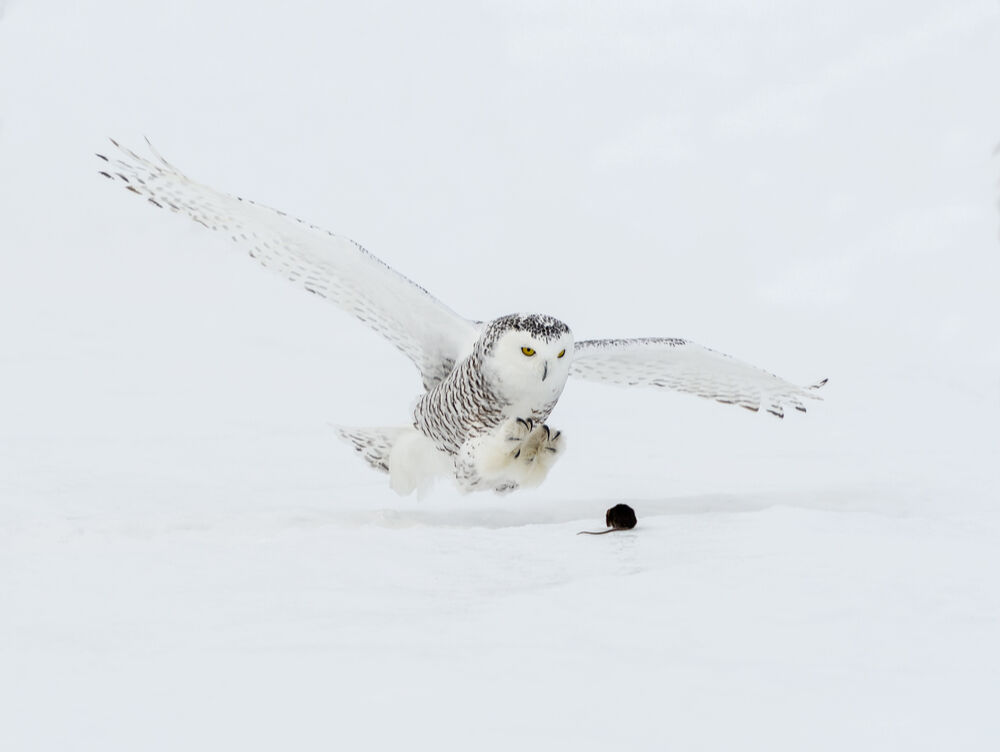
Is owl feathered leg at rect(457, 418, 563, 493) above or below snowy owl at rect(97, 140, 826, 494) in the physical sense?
below

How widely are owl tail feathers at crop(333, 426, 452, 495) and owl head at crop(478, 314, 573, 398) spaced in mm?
666

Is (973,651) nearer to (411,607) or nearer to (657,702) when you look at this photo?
(657,702)

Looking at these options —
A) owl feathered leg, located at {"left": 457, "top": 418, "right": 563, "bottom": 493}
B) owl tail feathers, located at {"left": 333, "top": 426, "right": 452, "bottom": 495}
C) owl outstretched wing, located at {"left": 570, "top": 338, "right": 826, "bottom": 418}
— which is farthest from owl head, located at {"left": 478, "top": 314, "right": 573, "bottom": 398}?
owl tail feathers, located at {"left": 333, "top": 426, "right": 452, "bottom": 495}

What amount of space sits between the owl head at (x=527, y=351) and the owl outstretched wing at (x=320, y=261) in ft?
1.34

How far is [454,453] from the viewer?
14.6 feet

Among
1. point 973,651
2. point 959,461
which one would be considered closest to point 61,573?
point 973,651

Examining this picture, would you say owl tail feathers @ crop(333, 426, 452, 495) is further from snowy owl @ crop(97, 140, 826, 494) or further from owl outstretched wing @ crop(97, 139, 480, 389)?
owl outstretched wing @ crop(97, 139, 480, 389)

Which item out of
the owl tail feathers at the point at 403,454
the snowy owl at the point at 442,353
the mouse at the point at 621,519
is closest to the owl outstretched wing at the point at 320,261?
the snowy owl at the point at 442,353

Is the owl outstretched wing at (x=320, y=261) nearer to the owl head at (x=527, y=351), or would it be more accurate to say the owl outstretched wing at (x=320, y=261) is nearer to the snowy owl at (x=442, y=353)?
the snowy owl at (x=442, y=353)

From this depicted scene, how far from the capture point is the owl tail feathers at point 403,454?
15.1ft

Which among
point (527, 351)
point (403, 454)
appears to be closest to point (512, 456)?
point (527, 351)

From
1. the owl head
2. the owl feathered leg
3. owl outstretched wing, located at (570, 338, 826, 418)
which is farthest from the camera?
owl outstretched wing, located at (570, 338, 826, 418)

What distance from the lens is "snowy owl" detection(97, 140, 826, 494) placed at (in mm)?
4035

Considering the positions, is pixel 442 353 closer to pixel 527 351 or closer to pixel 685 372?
pixel 527 351
